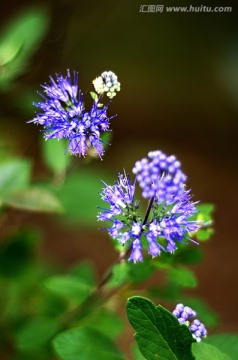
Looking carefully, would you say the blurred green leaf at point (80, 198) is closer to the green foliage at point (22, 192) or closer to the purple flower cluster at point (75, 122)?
the green foliage at point (22, 192)

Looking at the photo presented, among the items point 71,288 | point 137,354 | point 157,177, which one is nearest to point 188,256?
point 137,354

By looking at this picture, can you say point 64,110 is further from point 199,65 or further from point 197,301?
point 199,65

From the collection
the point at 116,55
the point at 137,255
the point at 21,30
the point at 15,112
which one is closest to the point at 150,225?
the point at 137,255

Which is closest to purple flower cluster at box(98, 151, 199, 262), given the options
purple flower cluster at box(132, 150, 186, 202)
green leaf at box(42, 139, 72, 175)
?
purple flower cluster at box(132, 150, 186, 202)

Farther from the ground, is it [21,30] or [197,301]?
[21,30]

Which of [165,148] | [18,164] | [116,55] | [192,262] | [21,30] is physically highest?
[116,55]

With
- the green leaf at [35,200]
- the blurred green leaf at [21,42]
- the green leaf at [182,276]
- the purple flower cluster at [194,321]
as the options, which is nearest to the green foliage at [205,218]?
the green leaf at [182,276]
